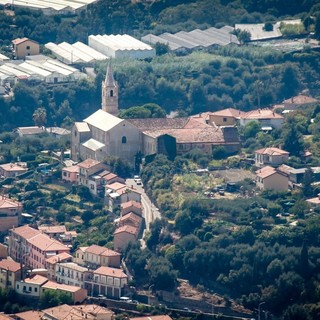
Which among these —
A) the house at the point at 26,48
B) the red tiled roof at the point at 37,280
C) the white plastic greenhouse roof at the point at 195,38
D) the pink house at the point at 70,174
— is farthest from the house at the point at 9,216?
the white plastic greenhouse roof at the point at 195,38

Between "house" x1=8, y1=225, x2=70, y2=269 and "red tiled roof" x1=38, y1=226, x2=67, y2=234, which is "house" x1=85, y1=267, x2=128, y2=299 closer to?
"house" x1=8, y1=225, x2=70, y2=269

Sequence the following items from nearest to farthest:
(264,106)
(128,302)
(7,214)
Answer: (128,302)
(7,214)
(264,106)

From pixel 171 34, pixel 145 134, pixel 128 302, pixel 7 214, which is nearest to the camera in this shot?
pixel 128 302

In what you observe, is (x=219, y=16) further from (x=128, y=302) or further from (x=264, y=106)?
(x=128, y=302)

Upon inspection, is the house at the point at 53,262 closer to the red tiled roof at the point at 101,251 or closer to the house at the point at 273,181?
the red tiled roof at the point at 101,251

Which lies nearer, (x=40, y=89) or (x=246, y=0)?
(x=40, y=89)

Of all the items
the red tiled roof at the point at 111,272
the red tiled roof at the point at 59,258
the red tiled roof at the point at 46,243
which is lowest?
the red tiled roof at the point at 59,258

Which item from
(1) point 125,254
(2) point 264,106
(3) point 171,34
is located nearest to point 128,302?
(1) point 125,254
